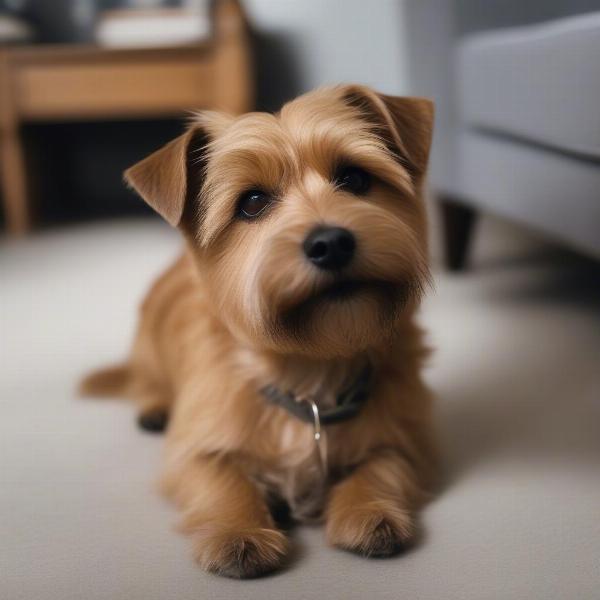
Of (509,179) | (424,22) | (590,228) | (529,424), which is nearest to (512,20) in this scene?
(424,22)

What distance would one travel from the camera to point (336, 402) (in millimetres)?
1288

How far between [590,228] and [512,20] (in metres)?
1.20

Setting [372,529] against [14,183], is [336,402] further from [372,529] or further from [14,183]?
[14,183]

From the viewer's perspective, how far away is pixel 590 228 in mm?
1771

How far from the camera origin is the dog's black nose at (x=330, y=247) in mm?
1031

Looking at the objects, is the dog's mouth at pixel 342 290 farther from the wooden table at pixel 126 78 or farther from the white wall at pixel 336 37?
the white wall at pixel 336 37

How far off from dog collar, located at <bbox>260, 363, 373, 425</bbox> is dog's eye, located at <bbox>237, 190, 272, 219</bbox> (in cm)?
28

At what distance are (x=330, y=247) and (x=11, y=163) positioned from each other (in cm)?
331

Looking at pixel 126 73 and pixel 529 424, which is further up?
pixel 126 73

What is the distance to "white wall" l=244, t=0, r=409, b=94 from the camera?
13.8 ft

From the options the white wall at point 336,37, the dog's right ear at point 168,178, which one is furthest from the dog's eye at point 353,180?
the white wall at point 336,37

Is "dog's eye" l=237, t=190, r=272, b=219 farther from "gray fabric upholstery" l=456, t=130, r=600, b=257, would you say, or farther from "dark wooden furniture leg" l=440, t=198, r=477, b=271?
"dark wooden furniture leg" l=440, t=198, r=477, b=271

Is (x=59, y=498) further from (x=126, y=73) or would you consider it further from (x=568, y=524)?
(x=126, y=73)

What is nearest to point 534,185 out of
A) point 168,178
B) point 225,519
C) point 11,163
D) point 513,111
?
point 513,111
